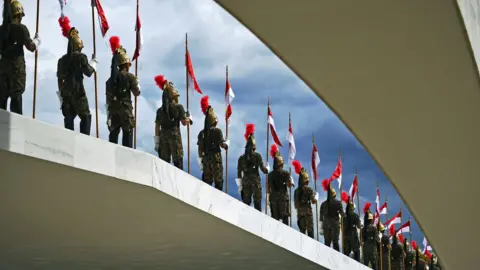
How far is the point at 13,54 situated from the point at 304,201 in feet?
23.7

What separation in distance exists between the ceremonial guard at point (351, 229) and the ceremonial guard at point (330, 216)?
0.89 meters

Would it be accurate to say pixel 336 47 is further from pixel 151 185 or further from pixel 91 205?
pixel 91 205

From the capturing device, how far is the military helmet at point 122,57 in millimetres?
8555

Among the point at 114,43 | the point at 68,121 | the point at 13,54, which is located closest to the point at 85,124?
the point at 68,121

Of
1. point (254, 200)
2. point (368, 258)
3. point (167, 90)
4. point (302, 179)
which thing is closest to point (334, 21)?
point (167, 90)

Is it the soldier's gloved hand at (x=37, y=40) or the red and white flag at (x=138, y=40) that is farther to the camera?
the red and white flag at (x=138, y=40)

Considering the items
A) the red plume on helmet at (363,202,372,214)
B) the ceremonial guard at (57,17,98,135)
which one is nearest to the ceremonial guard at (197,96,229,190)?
the ceremonial guard at (57,17,98,135)

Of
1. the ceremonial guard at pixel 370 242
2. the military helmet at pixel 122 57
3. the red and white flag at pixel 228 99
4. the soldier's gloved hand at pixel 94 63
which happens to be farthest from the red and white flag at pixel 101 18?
the ceremonial guard at pixel 370 242

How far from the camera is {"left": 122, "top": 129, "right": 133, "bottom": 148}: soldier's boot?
8.35m

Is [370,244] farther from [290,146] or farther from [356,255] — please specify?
[290,146]

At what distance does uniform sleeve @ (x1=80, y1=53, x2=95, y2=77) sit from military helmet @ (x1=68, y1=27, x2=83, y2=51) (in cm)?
15

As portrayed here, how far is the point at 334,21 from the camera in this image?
534 cm

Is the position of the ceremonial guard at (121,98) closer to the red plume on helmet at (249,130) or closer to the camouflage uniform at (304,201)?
the red plume on helmet at (249,130)

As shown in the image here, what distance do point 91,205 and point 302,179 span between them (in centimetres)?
664
